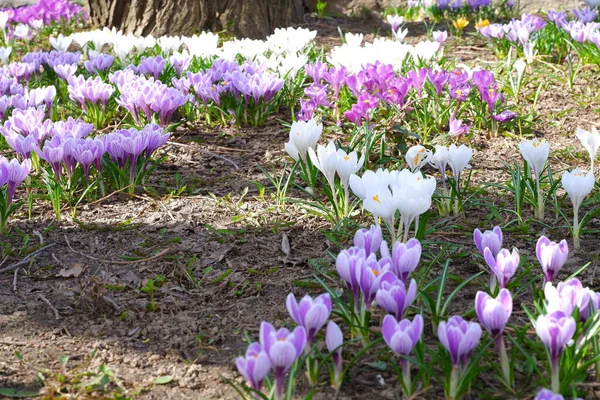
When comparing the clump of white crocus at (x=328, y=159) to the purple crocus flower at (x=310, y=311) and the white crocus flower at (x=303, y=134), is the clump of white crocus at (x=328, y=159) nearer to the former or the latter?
the white crocus flower at (x=303, y=134)

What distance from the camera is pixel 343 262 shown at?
6.11 ft

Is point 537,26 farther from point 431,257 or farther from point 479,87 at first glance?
point 431,257

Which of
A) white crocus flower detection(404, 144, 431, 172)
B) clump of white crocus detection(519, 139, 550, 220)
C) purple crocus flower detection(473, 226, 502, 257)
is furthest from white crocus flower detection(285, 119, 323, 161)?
purple crocus flower detection(473, 226, 502, 257)

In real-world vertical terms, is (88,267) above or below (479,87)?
below

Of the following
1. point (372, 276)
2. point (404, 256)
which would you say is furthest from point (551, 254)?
point (372, 276)

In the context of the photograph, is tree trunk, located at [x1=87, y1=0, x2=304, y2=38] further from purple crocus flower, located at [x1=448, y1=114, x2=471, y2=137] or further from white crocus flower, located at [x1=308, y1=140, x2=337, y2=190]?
white crocus flower, located at [x1=308, y1=140, x2=337, y2=190]

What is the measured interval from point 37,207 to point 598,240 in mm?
2267

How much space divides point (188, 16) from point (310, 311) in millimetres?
5079

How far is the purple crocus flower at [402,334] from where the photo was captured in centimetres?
161

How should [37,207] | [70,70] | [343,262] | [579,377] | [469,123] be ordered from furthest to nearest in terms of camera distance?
1. [70,70]
2. [469,123]
3. [37,207]
4. [343,262]
5. [579,377]

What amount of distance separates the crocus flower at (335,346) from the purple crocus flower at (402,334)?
117 mm

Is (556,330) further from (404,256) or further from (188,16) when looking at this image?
(188,16)

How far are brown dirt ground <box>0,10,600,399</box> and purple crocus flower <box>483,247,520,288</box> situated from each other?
0.78 feet

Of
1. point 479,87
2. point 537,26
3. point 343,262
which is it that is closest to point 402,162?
point 479,87
